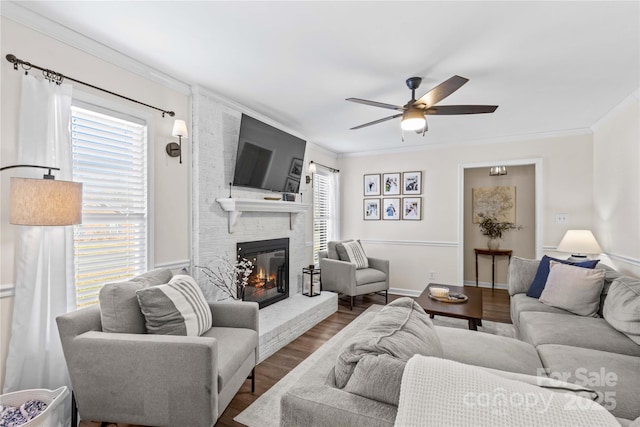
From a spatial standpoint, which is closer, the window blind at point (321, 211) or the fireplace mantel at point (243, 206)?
the fireplace mantel at point (243, 206)

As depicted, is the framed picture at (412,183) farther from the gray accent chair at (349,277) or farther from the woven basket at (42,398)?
the woven basket at (42,398)

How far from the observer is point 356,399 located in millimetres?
998

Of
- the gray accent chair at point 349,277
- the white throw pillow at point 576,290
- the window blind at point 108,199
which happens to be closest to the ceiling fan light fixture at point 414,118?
the white throw pillow at point 576,290

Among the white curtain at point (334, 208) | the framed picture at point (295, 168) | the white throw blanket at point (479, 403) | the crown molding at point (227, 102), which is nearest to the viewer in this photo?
the white throw blanket at point (479, 403)

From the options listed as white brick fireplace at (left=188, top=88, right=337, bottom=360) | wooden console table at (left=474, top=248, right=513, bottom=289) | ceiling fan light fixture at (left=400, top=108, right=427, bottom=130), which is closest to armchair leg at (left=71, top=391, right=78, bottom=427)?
white brick fireplace at (left=188, top=88, right=337, bottom=360)

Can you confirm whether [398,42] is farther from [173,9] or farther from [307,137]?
[307,137]

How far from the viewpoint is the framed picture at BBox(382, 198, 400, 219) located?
17.9 ft

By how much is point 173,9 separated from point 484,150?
14.9 feet

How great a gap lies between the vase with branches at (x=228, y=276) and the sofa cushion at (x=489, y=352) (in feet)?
6.54

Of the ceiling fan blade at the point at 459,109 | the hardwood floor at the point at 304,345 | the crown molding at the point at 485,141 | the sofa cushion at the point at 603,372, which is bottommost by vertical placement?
the hardwood floor at the point at 304,345

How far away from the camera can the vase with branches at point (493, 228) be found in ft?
18.8

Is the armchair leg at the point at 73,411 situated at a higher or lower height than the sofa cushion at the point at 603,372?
lower

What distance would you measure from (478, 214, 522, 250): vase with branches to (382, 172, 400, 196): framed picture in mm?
1822

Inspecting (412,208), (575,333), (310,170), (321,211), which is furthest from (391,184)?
(575,333)
